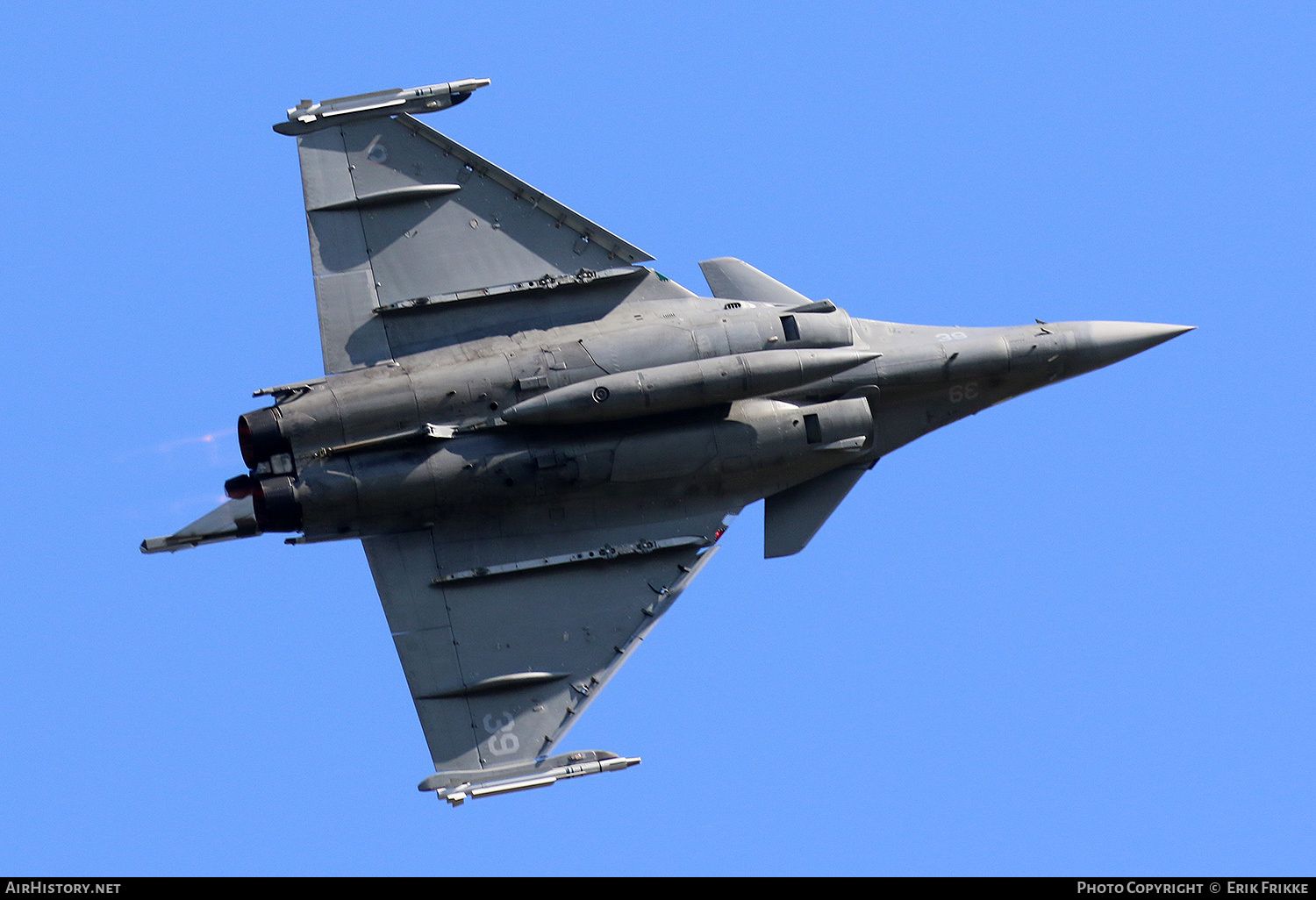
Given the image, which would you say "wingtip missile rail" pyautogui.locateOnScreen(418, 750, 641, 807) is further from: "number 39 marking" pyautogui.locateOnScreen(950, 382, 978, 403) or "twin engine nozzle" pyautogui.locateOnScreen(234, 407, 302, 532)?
"number 39 marking" pyautogui.locateOnScreen(950, 382, 978, 403)

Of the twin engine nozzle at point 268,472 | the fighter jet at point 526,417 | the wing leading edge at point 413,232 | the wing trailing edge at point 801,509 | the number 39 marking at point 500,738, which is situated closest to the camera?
the twin engine nozzle at point 268,472

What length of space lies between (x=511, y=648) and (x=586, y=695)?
38.7 inches

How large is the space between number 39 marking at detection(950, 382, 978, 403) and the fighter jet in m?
0.04

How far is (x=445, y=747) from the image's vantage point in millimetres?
19641

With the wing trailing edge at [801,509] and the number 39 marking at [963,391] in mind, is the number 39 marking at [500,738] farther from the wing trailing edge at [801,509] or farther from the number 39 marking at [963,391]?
the number 39 marking at [963,391]

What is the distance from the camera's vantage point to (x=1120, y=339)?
21125 millimetres

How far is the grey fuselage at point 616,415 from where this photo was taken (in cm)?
1928

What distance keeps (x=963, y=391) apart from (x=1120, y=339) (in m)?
2.02

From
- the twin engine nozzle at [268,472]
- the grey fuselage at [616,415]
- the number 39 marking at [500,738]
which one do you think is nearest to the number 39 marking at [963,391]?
the grey fuselage at [616,415]

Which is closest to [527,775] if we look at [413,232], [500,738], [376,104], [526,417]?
[500,738]

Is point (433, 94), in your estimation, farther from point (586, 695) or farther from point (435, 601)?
point (586, 695)

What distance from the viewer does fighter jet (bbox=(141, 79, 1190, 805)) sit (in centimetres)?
1939

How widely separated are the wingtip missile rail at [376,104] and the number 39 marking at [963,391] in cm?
639

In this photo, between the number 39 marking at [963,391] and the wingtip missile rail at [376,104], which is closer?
the wingtip missile rail at [376,104]
